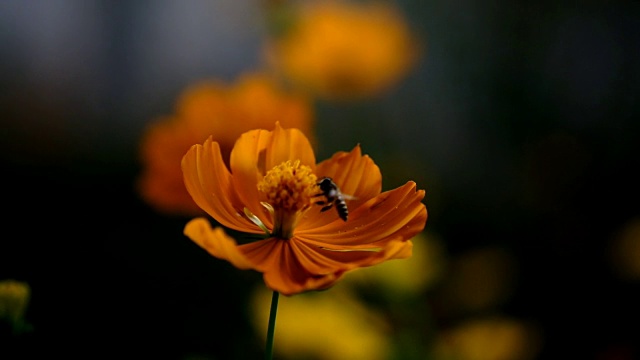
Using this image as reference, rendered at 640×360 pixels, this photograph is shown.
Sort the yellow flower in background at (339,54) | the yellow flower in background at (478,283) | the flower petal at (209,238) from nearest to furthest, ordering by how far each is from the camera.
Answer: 1. the flower petal at (209,238)
2. the yellow flower in background at (478,283)
3. the yellow flower in background at (339,54)

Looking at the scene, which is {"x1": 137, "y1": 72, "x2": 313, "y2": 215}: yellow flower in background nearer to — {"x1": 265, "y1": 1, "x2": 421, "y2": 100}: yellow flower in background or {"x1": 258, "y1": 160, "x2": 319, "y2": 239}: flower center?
{"x1": 258, "y1": 160, "x2": 319, "y2": 239}: flower center

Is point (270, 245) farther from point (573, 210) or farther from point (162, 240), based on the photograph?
point (573, 210)

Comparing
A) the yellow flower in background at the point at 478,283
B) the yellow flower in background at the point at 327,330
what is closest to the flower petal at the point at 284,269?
the yellow flower in background at the point at 327,330

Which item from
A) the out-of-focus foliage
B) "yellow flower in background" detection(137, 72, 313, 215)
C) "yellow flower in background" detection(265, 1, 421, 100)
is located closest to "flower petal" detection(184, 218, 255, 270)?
the out-of-focus foliage

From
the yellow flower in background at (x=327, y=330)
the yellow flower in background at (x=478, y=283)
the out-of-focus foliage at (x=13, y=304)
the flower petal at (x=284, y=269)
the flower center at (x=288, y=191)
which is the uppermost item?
the flower center at (x=288, y=191)

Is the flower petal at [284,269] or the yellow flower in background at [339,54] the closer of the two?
the flower petal at [284,269]

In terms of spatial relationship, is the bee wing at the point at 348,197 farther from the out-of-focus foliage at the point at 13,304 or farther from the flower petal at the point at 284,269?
the out-of-focus foliage at the point at 13,304

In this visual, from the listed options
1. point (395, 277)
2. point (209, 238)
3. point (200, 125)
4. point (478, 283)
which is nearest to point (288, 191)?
point (209, 238)
